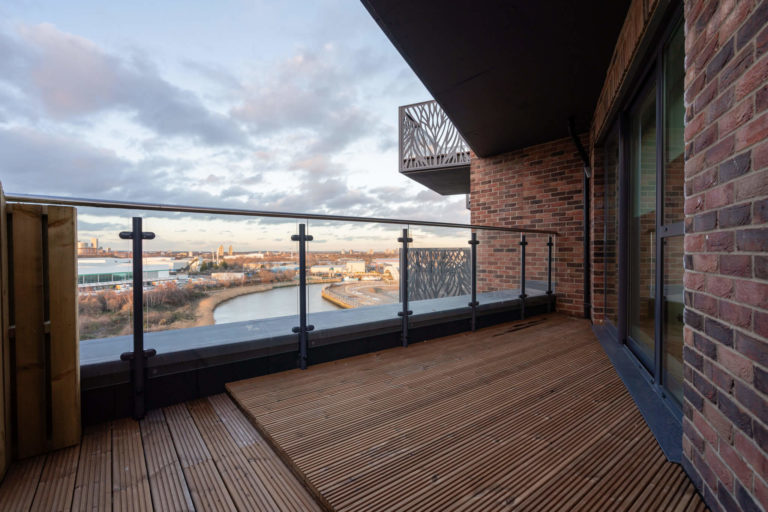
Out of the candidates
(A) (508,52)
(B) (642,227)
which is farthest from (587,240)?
(A) (508,52)

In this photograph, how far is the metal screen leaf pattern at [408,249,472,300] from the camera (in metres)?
3.02

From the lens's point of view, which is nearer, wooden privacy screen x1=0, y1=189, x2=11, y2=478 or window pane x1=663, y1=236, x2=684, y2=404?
wooden privacy screen x1=0, y1=189, x2=11, y2=478

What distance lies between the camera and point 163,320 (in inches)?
74.6

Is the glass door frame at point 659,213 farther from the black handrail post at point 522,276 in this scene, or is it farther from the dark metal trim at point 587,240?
the dark metal trim at point 587,240

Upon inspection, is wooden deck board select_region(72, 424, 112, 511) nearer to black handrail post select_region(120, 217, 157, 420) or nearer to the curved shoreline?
black handrail post select_region(120, 217, 157, 420)

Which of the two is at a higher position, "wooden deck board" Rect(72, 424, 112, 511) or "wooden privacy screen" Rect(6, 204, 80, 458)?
"wooden privacy screen" Rect(6, 204, 80, 458)

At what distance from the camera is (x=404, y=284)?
290 cm

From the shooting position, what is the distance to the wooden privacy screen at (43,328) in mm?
1364

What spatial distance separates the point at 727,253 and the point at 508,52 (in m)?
2.23

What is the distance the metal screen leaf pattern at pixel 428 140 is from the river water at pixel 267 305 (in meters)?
5.55

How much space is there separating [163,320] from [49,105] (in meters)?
41.3

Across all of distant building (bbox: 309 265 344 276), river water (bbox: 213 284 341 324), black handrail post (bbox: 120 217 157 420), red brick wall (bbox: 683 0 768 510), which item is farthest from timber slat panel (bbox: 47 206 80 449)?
red brick wall (bbox: 683 0 768 510)

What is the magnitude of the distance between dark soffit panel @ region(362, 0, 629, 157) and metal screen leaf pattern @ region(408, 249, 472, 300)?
59.4 inches

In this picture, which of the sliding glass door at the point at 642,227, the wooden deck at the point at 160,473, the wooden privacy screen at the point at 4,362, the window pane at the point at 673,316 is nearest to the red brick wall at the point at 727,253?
the window pane at the point at 673,316
